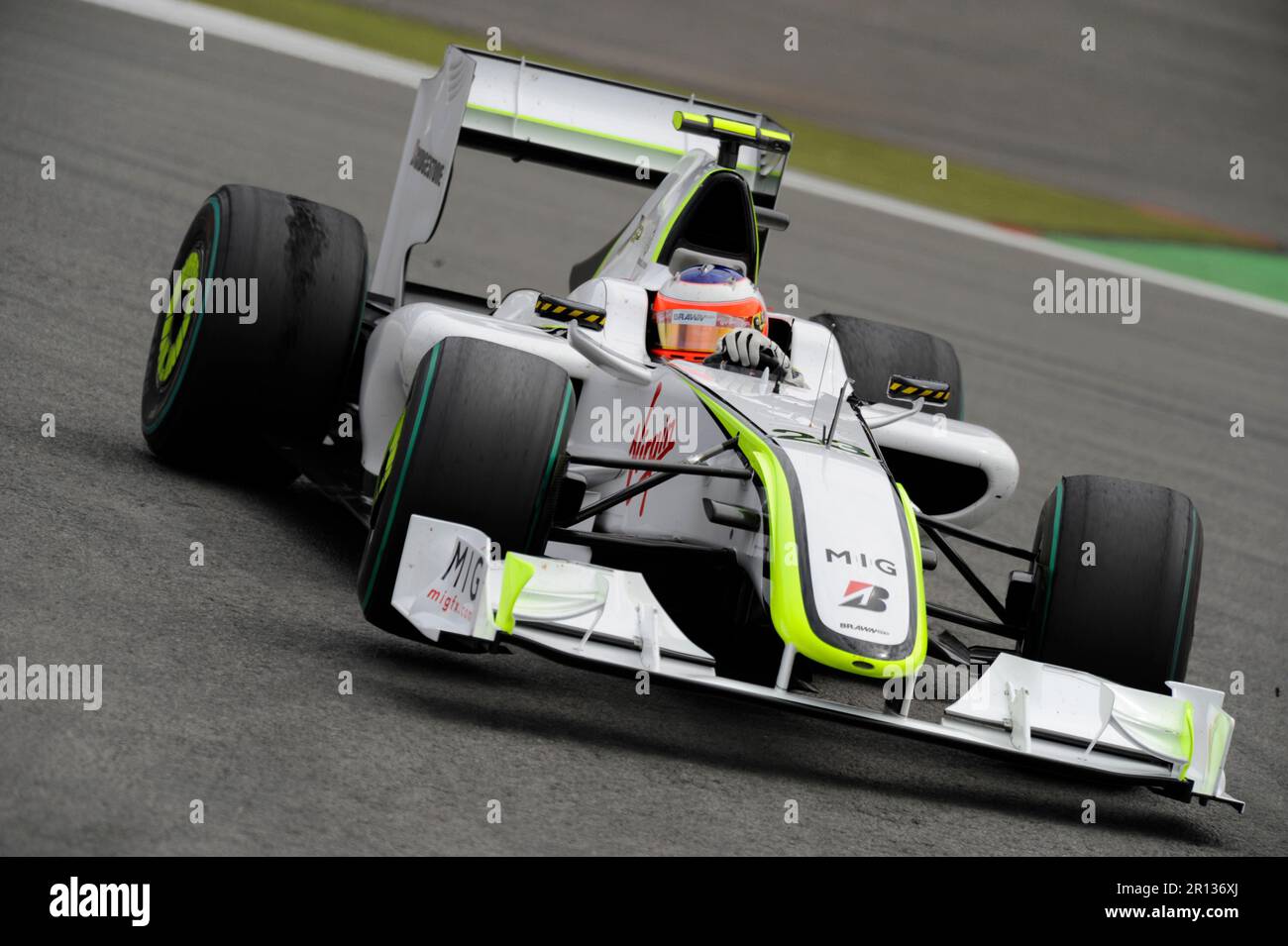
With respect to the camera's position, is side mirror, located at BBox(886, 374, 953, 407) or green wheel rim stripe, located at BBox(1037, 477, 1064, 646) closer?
green wheel rim stripe, located at BBox(1037, 477, 1064, 646)

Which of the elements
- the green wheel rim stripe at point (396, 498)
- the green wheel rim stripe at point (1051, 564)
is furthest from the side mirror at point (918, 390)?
the green wheel rim stripe at point (396, 498)

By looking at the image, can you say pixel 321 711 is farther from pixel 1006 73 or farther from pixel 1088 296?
pixel 1006 73

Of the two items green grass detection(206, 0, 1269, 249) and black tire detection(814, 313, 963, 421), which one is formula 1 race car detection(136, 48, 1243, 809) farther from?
green grass detection(206, 0, 1269, 249)

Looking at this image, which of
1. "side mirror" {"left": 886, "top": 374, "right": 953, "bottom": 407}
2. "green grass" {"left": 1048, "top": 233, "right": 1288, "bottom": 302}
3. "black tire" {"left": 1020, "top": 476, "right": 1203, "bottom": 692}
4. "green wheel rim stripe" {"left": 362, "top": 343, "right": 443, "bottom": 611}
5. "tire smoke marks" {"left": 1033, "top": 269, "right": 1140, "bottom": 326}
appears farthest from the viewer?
"green grass" {"left": 1048, "top": 233, "right": 1288, "bottom": 302}

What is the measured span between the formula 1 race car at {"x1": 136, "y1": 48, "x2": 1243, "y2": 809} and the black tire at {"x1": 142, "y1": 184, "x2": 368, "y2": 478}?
12 millimetres

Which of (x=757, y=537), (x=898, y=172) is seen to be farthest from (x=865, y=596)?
(x=898, y=172)

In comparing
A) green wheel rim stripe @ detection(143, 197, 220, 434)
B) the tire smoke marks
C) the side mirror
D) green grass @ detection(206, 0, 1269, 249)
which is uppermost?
green grass @ detection(206, 0, 1269, 249)

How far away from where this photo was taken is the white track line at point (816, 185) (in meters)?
25.5

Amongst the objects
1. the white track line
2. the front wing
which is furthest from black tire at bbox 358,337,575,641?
the white track line

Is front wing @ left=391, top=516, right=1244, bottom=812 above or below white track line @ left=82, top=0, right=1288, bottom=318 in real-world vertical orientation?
below

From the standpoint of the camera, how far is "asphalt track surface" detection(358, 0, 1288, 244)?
3769 centimetres

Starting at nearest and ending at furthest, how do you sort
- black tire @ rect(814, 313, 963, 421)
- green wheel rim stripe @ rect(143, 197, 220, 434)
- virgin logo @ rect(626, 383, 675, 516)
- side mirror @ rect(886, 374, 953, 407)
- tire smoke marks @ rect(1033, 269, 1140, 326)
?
virgin logo @ rect(626, 383, 675, 516) → side mirror @ rect(886, 374, 953, 407) → green wheel rim stripe @ rect(143, 197, 220, 434) → black tire @ rect(814, 313, 963, 421) → tire smoke marks @ rect(1033, 269, 1140, 326)
